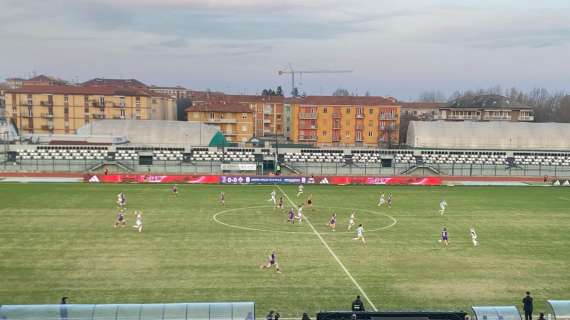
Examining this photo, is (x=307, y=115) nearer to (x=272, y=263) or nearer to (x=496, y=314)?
(x=272, y=263)

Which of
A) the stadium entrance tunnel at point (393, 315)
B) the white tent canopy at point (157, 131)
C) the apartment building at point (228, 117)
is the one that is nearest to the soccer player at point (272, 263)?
the stadium entrance tunnel at point (393, 315)

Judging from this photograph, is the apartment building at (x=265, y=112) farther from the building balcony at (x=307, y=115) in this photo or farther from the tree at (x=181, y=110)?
the tree at (x=181, y=110)

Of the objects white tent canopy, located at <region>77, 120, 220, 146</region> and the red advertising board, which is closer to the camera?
the red advertising board

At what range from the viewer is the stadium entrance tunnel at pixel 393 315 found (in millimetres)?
18156

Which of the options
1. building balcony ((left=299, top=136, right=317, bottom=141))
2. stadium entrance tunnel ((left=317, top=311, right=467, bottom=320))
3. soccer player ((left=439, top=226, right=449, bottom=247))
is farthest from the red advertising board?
stadium entrance tunnel ((left=317, top=311, right=467, bottom=320))

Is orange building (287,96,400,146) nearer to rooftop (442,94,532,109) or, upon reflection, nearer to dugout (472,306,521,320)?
rooftop (442,94,532,109)

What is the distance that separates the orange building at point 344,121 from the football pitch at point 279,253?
189ft

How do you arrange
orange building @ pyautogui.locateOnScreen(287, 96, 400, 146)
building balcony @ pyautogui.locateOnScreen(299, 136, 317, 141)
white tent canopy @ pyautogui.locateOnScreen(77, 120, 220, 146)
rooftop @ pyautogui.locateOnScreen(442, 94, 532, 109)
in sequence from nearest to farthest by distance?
white tent canopy @ pyautogui.locateOnScreen(77, 120, 220, 146), orange building @ pyautogui.locateOnScreen(287, 96, 400, 146), building balcony @ pyautogui.locateOnScreen(299, 136, 317, 141), rooftop @ pyautogui.locateOnScreen(442, 94, 532, 109)

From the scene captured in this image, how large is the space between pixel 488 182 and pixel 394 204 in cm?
2557

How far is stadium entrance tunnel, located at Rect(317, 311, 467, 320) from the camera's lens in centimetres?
1816

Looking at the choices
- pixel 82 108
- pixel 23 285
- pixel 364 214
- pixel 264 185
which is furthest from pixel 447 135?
pixel 23 285

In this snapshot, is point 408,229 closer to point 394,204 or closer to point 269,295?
point 394,204

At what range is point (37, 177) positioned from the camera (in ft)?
222

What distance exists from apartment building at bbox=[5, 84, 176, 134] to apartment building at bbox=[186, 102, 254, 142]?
1426 centimetres
